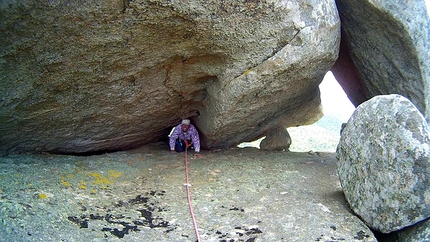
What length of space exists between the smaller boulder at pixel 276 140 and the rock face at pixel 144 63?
86cm

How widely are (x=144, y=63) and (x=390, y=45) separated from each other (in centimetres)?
305

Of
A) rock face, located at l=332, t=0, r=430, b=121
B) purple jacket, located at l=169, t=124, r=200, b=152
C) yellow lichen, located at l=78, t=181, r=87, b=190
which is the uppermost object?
rock face, located at l=332, t=0, r=430, b=121

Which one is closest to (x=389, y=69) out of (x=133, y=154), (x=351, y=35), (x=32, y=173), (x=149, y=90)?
(x=351, y=35)

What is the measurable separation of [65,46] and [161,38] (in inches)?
39.0

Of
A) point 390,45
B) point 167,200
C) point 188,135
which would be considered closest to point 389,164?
point 390,45

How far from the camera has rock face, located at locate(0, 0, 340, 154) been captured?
3.58 m

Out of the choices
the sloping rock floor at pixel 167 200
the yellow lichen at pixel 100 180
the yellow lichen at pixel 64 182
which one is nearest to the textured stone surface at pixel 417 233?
the sloping rock floor at pixel 167 200

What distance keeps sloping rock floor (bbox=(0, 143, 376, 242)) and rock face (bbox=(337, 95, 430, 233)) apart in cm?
24

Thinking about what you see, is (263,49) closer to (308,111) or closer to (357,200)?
(357,200)

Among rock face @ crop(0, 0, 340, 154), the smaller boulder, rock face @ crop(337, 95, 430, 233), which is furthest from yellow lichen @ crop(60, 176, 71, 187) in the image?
the smaller boulder

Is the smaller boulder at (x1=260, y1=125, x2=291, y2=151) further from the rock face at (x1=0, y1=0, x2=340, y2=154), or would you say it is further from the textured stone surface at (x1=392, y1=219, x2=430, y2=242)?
the textured stone surface at (x1=392, y1=219, x2=430, y2=242)

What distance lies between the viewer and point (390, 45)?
456 centimetres

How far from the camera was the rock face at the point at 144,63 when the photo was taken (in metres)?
3.58

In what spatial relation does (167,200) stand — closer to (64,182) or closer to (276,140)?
(64,182)
